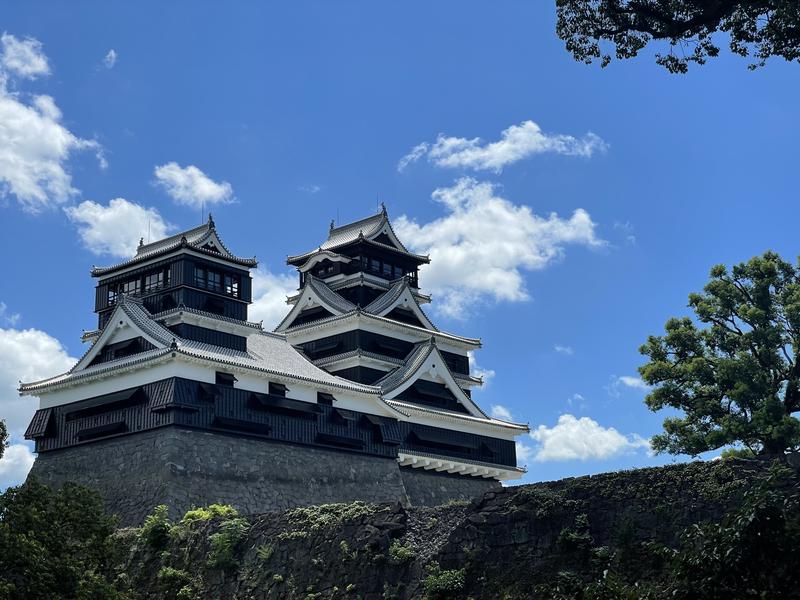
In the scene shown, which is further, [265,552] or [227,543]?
[227,543]

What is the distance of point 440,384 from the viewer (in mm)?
56812

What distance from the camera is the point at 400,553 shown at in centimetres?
2544

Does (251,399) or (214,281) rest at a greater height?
(214,281)

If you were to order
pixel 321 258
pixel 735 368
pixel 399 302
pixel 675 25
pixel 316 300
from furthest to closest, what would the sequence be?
pixel 321 258, pixel 399 302, pixel 316 300, pixel 735 368, pixel 675 25

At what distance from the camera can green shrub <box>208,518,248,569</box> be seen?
29594 mm

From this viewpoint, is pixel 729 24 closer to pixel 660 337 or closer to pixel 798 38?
pixel 798 38

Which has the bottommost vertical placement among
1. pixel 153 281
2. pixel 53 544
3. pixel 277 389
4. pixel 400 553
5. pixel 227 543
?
pixel 400 553

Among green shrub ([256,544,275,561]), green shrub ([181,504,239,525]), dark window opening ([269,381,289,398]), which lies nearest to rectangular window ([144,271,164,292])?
dark window opening ([269,381,289,398])

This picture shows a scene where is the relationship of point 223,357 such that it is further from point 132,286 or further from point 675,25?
point 675,25

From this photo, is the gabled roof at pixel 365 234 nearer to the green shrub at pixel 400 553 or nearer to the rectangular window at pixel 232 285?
the rectangular window at pixel 232 285

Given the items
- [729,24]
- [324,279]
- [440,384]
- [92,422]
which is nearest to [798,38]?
[729,24]

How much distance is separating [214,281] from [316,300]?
10321 millimetres

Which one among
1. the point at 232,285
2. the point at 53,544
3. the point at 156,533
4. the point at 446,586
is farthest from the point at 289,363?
the point at 446,586

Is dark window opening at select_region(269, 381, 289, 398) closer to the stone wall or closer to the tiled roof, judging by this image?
the tiled roof
